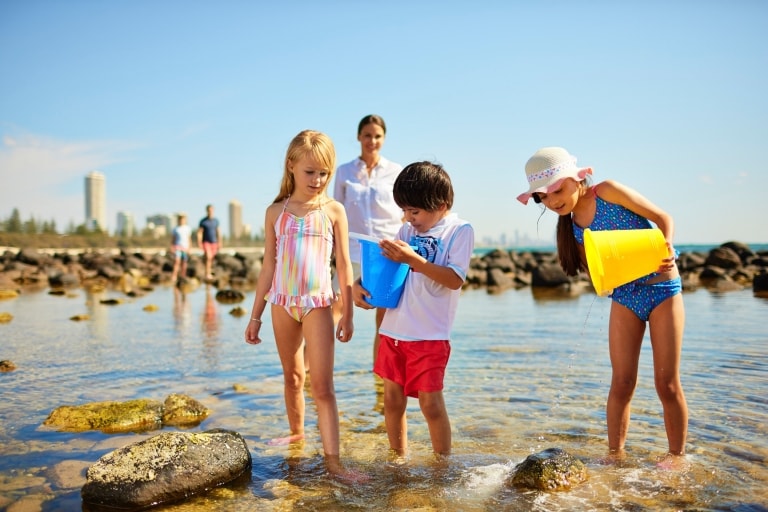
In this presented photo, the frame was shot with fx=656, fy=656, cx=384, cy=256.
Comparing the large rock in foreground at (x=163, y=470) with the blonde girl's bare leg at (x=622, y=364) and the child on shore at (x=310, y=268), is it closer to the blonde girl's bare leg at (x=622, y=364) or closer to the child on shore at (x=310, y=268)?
the child on shore at (x=310, y=268)

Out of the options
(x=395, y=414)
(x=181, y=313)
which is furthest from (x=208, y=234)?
(x=395, y=414)

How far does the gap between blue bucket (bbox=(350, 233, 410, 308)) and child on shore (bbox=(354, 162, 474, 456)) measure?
5 centimetres

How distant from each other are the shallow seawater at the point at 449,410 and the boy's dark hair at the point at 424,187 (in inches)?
55.5

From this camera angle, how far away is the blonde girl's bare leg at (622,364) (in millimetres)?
3574

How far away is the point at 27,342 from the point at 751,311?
33.4ft

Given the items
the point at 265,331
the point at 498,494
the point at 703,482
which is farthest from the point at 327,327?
the point at 265,331

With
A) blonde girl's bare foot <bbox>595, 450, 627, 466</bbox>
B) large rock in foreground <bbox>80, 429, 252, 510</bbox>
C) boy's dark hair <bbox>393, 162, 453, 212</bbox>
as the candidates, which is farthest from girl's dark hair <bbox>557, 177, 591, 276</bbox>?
large rock in foreground <bbox>80, 429, 252, 510</bbox>

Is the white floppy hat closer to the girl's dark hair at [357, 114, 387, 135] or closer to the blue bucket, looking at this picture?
the blue bucket

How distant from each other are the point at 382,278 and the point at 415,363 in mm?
476

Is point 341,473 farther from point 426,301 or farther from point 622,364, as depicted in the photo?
point 622,364

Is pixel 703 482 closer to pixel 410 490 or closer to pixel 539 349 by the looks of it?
pixel 410 490

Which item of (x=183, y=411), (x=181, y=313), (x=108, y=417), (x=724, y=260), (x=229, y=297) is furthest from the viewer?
(x=724, y=260)

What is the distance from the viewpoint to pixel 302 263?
12.0 ft

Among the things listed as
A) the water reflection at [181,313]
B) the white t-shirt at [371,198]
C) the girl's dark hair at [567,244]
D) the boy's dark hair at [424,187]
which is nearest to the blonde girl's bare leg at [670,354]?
the girl's dark hair at [567,244]
